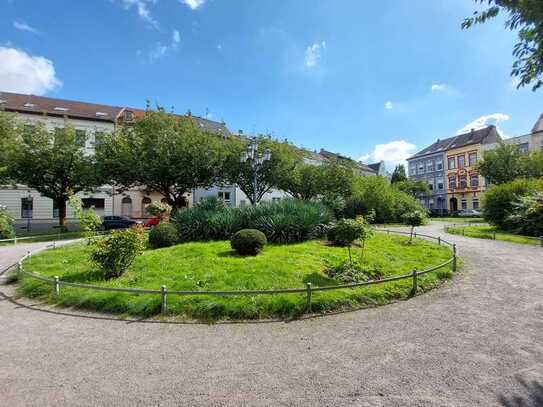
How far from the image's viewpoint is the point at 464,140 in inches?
2180

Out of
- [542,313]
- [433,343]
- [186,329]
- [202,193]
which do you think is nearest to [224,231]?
[186,329]

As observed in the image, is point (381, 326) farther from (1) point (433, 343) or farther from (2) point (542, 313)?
(2) point (542, 313)

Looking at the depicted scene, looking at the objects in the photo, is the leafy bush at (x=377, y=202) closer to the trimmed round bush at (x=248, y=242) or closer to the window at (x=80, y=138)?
the trimmed round bush at (x=248, y=242)

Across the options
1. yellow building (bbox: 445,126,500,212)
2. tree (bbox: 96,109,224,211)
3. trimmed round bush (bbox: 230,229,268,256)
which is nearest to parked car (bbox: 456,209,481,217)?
yellow building (bbox: 445,126,500,212)

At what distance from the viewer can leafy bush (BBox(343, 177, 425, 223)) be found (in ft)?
98.4

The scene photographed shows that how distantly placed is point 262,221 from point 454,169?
5636 centimetres

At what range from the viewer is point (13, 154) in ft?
71.6

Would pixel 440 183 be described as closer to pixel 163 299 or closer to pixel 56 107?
pixel 163 299

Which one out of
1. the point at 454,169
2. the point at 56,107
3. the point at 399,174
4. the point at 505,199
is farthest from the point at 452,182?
the point at 56,107

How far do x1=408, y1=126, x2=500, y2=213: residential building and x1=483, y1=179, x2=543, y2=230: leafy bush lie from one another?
29444 mm

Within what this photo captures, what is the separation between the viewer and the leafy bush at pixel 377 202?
3000 cm

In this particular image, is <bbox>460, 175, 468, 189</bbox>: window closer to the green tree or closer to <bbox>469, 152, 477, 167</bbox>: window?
<bbox>469, 152, 477, 167</bbox>: window

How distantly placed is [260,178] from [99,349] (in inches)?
949

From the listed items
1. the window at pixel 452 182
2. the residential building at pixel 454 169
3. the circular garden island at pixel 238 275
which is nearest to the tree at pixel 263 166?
the circular garden island at pixel 238 275
